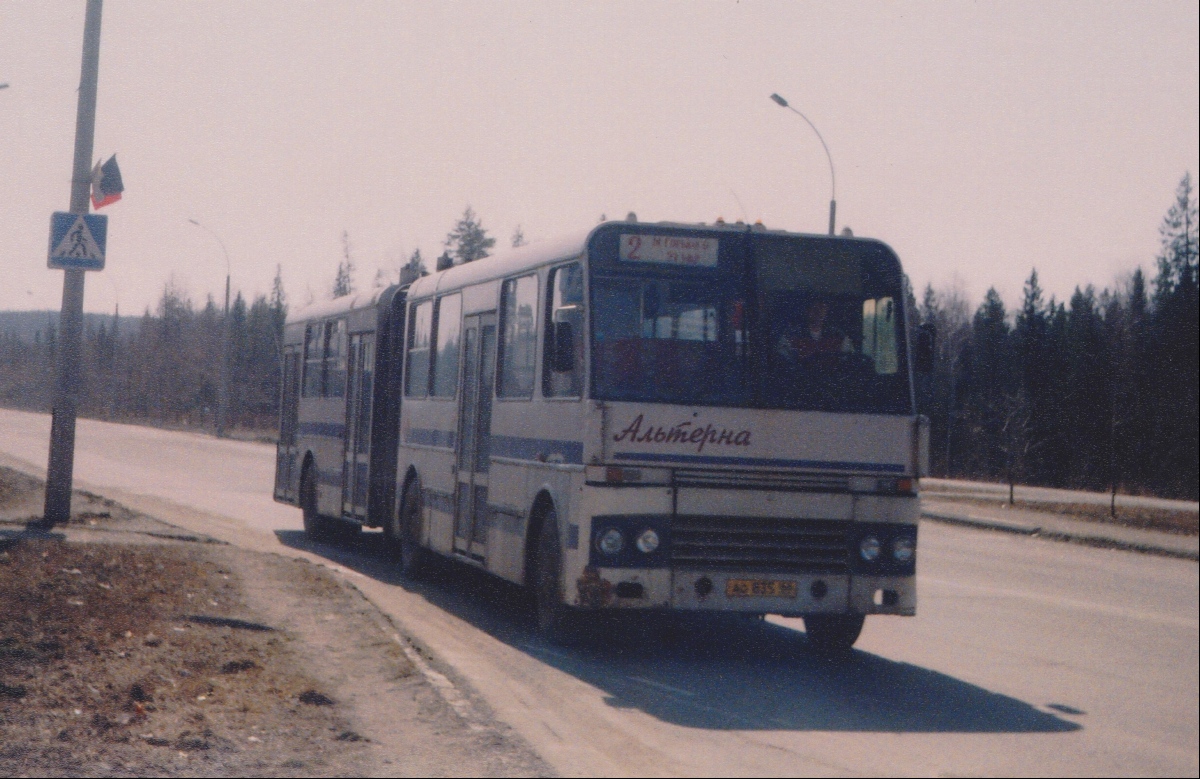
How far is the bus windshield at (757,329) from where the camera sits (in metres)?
10.9

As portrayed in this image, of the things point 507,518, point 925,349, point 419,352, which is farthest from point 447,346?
point 925,349

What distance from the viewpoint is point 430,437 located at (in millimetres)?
15477

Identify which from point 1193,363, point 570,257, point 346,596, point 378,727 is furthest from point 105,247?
point 1193,363

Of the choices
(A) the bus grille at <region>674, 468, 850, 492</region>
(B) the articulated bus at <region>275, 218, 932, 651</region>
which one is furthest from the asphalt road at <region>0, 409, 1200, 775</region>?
(A) the bus grille at <region>674, 468, 850, 492</region>

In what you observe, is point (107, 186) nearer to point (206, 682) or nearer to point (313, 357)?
point (313, 357)

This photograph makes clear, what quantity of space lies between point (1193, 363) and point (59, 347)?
7642 centimetres

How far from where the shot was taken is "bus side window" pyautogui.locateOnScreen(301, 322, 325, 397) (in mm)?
20969

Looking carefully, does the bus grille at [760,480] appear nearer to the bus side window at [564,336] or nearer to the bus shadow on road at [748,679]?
the bus side window at [564,336]

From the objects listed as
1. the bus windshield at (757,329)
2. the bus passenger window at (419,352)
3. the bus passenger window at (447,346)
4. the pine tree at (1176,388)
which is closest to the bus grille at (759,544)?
the bus windshield at (757,329)

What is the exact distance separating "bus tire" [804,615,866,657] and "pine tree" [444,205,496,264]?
314 ft

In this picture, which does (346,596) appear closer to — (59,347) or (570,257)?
(570,257)

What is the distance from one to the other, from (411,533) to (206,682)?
24.8 feet

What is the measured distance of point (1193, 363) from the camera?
82.9 meters

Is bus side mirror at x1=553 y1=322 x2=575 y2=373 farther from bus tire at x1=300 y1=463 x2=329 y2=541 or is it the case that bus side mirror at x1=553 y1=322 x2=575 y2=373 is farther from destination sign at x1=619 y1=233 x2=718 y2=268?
bus tire at x1=300 y1=463 x2=329 y2=541
